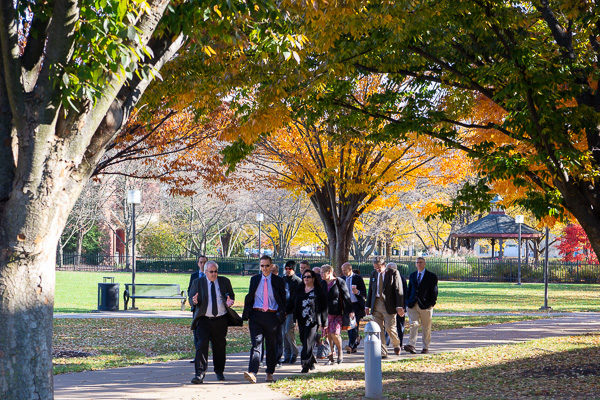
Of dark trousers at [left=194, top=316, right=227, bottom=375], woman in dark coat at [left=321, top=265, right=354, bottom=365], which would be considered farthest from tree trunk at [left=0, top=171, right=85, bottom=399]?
woman in dark coat at [left=321, top=265, right=354, bottom=365]

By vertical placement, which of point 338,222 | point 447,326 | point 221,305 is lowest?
point 447,326

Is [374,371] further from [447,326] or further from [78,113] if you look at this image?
[447,326]

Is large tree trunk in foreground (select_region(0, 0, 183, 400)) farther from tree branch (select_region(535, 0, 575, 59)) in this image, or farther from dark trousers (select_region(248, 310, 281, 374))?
tree branch (select_region(535, 0, 575, 59))

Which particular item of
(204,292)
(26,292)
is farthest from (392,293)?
(26,292)

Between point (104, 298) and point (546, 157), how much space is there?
47.5 feet

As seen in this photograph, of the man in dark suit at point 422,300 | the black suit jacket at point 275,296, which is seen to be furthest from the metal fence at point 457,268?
the black suit jacket at point 275,296

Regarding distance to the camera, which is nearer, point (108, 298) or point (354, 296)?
point (354, 296)

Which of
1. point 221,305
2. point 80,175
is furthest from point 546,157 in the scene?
point 80,175

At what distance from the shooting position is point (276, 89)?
11.4m

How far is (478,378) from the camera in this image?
1005 cm

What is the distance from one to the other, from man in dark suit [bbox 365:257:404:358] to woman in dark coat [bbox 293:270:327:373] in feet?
5.19

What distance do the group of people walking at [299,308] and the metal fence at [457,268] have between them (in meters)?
29.7

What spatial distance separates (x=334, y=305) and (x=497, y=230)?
34692 millimetres

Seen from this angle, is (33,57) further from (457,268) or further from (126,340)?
(457,268)
